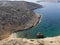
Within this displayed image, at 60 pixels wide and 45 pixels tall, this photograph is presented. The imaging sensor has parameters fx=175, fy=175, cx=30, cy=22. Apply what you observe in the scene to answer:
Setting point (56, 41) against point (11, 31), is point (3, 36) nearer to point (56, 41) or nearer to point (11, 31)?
point (11, 31)

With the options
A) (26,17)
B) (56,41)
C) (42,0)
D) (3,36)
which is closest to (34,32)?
(3,36)

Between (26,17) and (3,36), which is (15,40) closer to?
(3,36)

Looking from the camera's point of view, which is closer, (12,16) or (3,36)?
(3,36)

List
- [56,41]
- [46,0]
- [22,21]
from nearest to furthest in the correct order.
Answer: [56,41], [22,21], [46,0]

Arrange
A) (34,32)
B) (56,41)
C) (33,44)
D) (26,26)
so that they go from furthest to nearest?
(26,26)
(34,32)
(56,41)
(33,44)

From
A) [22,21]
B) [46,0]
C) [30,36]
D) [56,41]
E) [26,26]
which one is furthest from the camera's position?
[46,0]

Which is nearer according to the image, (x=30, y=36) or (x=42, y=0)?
(x=30, y=36)

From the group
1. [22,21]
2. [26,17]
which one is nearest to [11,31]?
[22,21]

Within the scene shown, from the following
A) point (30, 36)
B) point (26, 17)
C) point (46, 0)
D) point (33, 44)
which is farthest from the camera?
point (46, 0)
